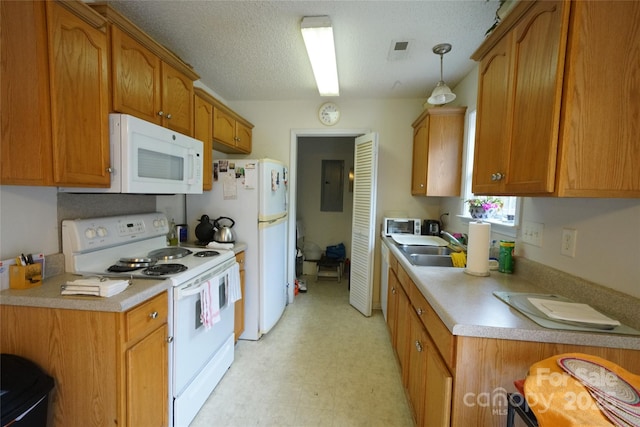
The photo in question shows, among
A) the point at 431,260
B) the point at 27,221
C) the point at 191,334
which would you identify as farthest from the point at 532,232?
the point at 27,221

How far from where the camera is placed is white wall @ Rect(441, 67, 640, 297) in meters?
0.98

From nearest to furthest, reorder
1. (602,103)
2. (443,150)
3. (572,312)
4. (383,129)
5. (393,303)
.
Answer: (602,103), (572,312), (393,303), (443,150), (383,129)

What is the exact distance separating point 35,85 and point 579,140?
2061 mm

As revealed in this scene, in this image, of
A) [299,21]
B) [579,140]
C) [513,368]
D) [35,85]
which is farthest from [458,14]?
[35,85]

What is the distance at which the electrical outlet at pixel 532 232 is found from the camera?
4.74 ft

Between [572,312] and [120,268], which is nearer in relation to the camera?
[572,312]

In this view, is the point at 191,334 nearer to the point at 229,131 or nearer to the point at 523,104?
the point at 229,131

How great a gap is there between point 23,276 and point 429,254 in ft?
8.43

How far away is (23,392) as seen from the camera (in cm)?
99

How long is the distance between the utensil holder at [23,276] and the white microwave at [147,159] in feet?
1.39

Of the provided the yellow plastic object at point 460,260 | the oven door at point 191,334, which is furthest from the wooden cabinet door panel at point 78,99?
Result: the yellow plastic object at point 460,260

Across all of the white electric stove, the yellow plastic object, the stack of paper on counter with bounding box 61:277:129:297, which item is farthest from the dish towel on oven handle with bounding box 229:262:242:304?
the yellow plastic object

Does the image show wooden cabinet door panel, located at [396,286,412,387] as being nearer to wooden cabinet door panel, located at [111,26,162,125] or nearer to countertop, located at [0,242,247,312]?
countertop, located at [0,242,247,312]

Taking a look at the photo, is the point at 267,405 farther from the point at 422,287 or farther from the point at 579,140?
the point at 579,140
